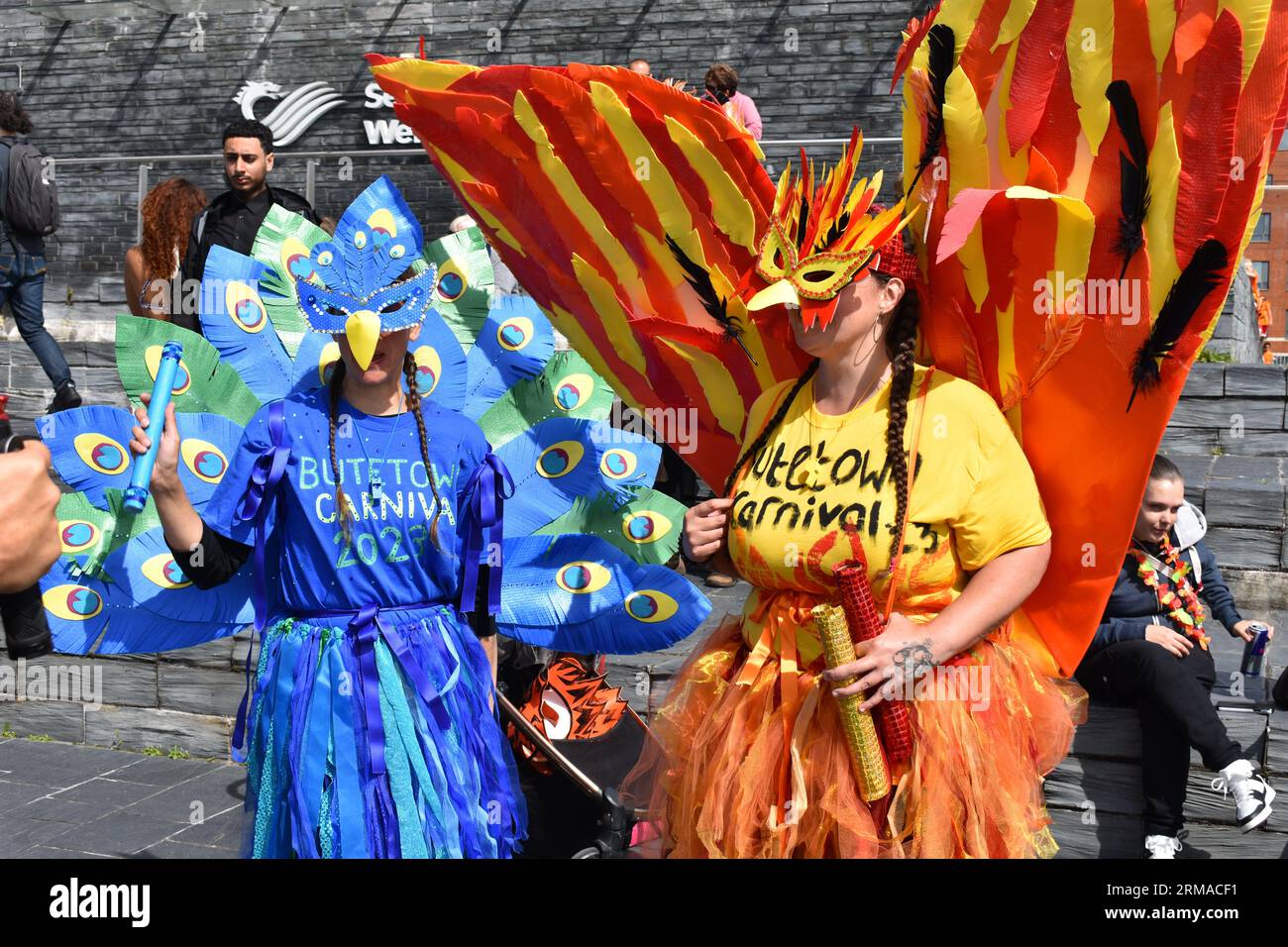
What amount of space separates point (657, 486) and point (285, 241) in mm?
3297

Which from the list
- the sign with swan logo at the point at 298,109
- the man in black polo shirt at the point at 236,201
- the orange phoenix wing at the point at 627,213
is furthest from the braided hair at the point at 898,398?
the sign with swan logo at the point at 298,109

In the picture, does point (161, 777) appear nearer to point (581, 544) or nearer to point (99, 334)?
point (581, 544)

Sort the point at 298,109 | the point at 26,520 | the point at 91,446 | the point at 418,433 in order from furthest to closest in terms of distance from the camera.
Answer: the point at 298,109, the point at 91,446, the point at 418,433, the point at 26,520

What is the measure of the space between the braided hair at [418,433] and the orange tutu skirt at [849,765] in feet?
2.50

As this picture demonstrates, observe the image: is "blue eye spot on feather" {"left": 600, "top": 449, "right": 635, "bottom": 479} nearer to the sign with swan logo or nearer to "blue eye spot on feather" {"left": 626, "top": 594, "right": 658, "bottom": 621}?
"blue eye spot on feather" {"left": 626, "top": 594, "right": 658, "bottom": 621}

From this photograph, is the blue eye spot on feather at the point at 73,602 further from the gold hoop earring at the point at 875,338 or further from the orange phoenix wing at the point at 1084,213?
the orange phoenix wing at the point at 1084,213

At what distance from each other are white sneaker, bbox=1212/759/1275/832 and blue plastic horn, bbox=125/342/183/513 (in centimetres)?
308

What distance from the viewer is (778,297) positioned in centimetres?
250

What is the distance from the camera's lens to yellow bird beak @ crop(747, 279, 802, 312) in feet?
8.18

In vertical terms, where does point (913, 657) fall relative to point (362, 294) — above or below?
below

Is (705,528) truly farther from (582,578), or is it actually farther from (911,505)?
(582,578)

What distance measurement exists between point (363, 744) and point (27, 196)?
212 inches

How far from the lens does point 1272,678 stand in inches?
168

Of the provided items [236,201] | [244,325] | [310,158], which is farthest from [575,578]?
[310,158]
